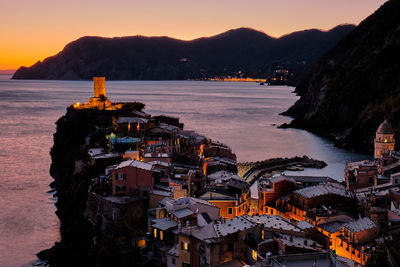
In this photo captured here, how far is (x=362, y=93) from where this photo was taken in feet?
208

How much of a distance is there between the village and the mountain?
2389cm

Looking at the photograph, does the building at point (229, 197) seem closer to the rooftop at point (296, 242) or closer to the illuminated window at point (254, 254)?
the rooftop at point (296, 242)

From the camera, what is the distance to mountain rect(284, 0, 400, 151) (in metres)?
51.8

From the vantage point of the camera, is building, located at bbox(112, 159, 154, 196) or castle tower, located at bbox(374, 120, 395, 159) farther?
castle tower, located at bbox(374, 120, 395, 159)

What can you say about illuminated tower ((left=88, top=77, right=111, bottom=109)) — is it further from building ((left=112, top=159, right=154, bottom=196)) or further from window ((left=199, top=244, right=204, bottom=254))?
window ((left=199, top=244, right=204, bottom=254))

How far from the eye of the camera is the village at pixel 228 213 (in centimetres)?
1318

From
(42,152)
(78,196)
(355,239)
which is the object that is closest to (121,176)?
(78,196)

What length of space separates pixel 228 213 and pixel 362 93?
51.0 meters

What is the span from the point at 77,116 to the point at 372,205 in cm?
2798

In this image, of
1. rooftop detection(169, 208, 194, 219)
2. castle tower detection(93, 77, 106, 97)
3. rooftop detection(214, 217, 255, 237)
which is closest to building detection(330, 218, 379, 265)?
rooftop detection(214, 217, 255, 237)

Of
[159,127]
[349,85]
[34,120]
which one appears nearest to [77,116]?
[159,127]

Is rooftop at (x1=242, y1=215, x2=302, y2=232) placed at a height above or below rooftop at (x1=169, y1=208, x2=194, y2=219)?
below

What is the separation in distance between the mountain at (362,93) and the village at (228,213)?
23888 mm

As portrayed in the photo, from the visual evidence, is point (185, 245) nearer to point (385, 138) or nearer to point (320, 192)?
point (320, 192)
